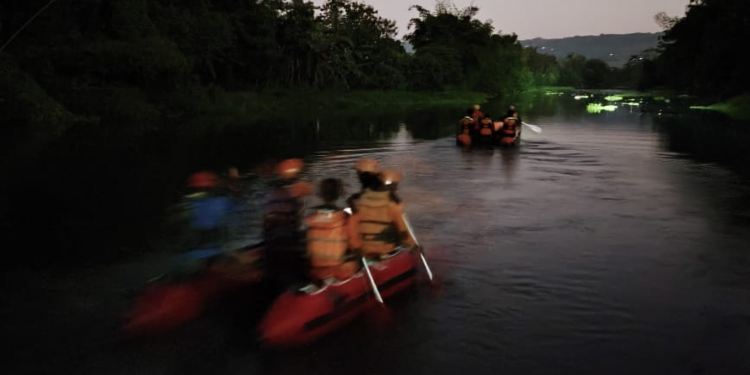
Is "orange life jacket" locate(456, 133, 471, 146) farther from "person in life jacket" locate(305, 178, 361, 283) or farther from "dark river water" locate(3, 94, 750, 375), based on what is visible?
"person in life jacket" locate(305, 178, 361, 283)

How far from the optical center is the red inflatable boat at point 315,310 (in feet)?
25.3

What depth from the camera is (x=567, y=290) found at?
10.0m

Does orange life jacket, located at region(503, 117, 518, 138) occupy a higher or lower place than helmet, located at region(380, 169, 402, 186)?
lower

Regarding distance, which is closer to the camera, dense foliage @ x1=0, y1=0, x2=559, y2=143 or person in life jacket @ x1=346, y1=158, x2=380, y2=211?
person in life jacket @ x1=346, y1=158, x2=380, y2=211

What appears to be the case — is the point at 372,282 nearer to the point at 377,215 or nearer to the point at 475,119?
the point at 377,215

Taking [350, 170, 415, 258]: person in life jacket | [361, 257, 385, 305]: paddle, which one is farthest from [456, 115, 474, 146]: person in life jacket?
[361, 257, 385, 305]: paddle

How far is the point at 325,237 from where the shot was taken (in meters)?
8.12

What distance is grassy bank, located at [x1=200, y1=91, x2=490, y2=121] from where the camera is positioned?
56591mm

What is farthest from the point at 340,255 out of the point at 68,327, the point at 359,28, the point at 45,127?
the point at 359,28

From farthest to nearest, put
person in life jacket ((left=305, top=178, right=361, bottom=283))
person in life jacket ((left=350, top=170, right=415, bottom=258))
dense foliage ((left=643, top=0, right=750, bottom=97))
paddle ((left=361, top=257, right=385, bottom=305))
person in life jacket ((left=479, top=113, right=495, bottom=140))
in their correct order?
1. dense foliage ((left=643, top=0, right=750, bottom=97))
2. person in life jacket ((left=479, top=113, right=495, bottom=140))
3. person in life jacket ((left=350, top=170, right=415, bottom=258))
4. paddle ((left=361, top=257, right=385, bottom=305))
5. person in life jacket ((left=305, top=178, right=361, bottom=283))

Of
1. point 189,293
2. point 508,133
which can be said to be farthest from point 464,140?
point 189,293

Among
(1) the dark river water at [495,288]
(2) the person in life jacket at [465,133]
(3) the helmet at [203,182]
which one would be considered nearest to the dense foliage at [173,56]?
(2) the person in life jacket at [465,133]

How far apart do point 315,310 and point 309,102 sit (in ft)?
201

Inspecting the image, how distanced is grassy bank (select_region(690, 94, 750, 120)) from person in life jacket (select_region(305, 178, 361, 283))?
2186 inches
